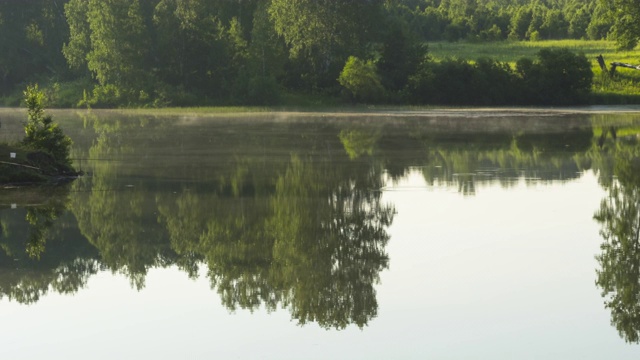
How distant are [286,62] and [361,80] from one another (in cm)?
999

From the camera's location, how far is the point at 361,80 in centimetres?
8075

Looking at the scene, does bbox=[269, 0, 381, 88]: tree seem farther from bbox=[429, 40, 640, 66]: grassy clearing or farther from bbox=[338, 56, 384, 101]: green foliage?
bbox=[429, 40, 640, 66]: grassy clearing

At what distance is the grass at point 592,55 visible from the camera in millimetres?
81438

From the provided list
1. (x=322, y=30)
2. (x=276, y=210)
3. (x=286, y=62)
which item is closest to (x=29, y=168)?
(x=276, y=210)

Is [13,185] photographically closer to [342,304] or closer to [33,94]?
[33,94]

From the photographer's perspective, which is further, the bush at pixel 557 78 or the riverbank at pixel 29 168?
the bush at pixel 557 78

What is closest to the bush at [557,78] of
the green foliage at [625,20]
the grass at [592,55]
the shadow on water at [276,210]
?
the grass at [592,55]

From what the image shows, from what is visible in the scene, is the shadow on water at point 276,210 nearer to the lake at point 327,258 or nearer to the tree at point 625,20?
the lake at point 327,258

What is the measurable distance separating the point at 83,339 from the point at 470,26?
4852 inches

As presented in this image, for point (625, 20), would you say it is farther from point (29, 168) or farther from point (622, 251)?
point (622, 251)

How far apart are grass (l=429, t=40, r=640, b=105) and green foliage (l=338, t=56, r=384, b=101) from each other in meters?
8.02

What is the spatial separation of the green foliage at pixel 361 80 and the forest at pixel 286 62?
0.32ft

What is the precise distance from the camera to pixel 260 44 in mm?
84500

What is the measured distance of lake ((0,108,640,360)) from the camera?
13820mm
